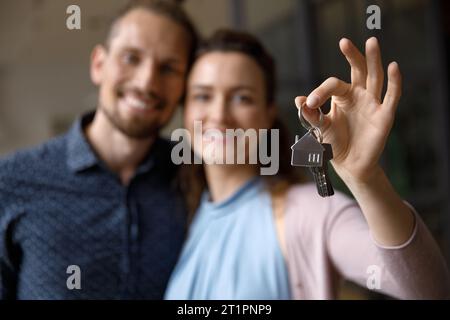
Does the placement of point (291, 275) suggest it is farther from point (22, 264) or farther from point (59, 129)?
point (59, 129)

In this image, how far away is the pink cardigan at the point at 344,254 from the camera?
48 centimetres

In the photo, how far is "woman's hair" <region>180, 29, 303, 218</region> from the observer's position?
0.73m

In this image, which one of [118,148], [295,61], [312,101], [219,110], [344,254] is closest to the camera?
[312,101]

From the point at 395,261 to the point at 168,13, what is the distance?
0.49m

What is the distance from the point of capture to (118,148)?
2.58 ft

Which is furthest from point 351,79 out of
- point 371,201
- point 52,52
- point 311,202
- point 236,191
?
point 52,52

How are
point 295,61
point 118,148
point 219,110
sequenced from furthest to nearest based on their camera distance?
1. point 295,61
2. point 118,148
3. point 219,110

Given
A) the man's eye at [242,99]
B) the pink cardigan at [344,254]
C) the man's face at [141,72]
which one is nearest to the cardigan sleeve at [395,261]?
the pink cardigan at [344,254]

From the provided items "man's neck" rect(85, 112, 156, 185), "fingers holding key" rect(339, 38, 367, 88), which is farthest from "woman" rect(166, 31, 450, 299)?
"man's neck" rect(85, 112, 156, 185)

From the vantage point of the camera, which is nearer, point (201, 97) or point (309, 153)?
point (309, 153)

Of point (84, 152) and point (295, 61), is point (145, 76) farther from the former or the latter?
point (295, 61)

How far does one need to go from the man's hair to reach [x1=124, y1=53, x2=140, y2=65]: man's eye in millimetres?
31

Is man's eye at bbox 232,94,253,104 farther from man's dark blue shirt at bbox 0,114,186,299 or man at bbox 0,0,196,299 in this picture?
man's dark blue shirt at bbox 0,114,186,299

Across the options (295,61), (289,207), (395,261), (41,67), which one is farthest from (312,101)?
(295,61)
